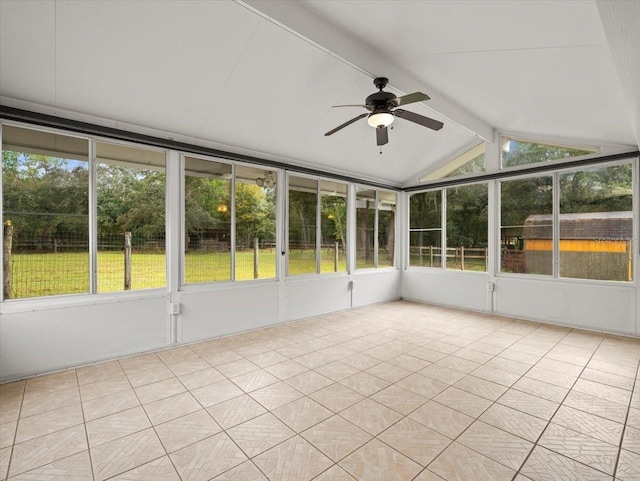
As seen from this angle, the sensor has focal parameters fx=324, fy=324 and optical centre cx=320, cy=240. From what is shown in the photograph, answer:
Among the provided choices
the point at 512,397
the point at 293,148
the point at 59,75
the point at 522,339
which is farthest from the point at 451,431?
the point at 59,75

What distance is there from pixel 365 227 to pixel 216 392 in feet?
16.0

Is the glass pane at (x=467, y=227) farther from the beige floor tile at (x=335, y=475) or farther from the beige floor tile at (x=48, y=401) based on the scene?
the beige floor tile at (x=48, y=401)

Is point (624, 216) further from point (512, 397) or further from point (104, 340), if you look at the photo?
point (104, 340)

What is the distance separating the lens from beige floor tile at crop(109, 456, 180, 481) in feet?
6.57

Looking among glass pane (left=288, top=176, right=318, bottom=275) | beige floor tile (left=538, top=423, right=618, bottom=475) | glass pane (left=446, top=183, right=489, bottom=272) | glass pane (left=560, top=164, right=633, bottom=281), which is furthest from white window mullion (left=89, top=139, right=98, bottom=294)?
glass pane (left=560, top=164, right=633, bottom=281)

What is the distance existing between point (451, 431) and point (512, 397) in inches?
37.5

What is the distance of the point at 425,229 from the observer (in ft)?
24.8

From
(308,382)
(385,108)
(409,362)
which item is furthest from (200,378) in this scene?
(385,108)

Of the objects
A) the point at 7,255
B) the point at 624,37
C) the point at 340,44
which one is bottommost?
the point at 7,255

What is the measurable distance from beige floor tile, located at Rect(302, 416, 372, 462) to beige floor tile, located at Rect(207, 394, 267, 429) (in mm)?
533

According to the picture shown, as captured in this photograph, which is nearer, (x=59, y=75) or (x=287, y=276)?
(x=59, y=75)

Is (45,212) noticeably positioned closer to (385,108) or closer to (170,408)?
(170,408)

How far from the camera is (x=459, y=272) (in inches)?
270

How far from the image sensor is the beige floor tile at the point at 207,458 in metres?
2.05
